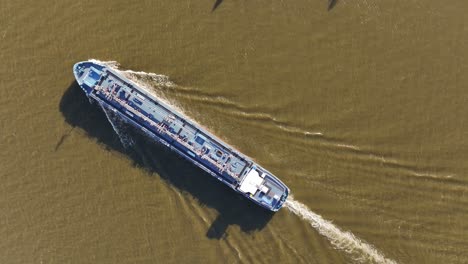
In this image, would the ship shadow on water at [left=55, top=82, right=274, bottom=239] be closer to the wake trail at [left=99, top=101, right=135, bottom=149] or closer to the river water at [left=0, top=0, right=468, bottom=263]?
the river water at [left=0, top=0, right=468, bottom=263]

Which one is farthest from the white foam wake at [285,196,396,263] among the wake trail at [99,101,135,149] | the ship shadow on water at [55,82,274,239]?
the wake trail at [99,101,135,149]

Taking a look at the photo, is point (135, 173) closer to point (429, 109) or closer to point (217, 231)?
point (217, 231)

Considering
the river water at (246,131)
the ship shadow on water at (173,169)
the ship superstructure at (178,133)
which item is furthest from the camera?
the ship shadow on water at (173,169)

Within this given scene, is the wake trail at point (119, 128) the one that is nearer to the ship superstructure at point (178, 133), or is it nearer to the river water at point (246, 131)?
the river water at point (246, 131)

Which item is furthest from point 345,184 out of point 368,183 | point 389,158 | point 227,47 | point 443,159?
point 227,47

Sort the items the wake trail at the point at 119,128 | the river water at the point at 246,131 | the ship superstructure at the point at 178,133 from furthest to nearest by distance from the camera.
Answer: the wake trail at the point at 119,128 → the river water at the point at 246,131 → the ship superstructure at the point at 178,133

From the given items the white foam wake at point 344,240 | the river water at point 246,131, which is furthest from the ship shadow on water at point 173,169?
the white foam wake at point 344,240
